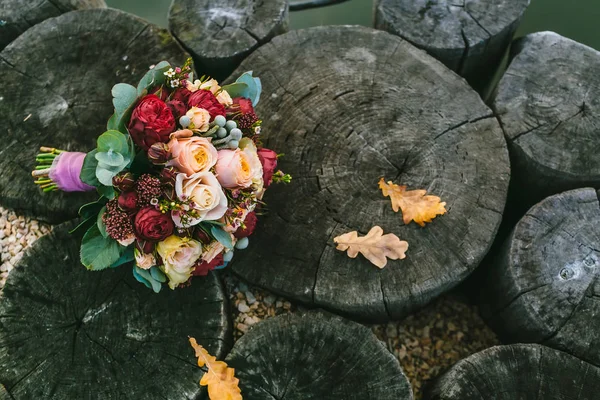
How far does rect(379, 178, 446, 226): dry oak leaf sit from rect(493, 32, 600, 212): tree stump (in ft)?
1.36

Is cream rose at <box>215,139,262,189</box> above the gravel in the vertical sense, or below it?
above

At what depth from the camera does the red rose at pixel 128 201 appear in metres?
1.47

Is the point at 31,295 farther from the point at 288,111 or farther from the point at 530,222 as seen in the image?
the point at 530,222

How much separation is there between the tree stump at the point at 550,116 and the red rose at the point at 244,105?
0.94 meters

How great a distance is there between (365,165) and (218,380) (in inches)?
33.6

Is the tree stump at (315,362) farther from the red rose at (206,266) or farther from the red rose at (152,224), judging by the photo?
the red rose at (152,224)

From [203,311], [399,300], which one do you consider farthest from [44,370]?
[399,300]

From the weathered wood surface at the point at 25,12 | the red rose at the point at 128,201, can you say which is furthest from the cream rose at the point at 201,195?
the weathered wood surface at the point at 25,12

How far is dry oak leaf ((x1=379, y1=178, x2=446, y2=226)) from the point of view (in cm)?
174

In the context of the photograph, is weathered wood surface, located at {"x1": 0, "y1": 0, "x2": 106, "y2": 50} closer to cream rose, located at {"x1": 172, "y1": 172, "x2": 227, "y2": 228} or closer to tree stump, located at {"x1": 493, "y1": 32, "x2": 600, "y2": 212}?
cream rose, located at {"x1": 172, "y1": 172, "x2": 227, "y2": 228}

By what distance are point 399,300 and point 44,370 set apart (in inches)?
43.7

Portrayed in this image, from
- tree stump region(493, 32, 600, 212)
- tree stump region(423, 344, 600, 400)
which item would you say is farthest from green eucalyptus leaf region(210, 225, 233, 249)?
tree stump region(493, 32, 600, 212)

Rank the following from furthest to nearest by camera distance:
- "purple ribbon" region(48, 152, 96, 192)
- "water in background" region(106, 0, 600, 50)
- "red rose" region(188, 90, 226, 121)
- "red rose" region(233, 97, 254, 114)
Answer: "water in background" region(106, 0, 600, 50) → "purple ribbon" region(48, 152, 96, 192) → "red rose" region(233, 97, 254, 114) → "red rose" region(188, 90, 226, 121)

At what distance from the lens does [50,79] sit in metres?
2.11
